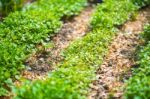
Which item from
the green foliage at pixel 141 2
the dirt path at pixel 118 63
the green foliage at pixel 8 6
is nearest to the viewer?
the dirt path at pixel 118 63

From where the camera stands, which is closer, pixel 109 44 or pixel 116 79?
pixel 116 79

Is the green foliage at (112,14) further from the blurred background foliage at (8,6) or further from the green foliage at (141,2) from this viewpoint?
the blurred background foliage at (8,6)

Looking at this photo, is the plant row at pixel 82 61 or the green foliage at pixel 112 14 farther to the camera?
the green foliage at pixel 112 14

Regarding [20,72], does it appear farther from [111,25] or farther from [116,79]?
[111,25]

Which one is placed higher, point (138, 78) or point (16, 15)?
point (16, 15)

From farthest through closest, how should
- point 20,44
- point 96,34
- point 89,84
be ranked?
point 96,34 → point 20,44 → point 89,84

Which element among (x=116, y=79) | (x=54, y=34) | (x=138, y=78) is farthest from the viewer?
(x=54, y=34)

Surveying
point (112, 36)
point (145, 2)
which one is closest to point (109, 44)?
point (112, 36)

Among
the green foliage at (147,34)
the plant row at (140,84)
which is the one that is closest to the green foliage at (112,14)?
the green foliage at (147,34)
